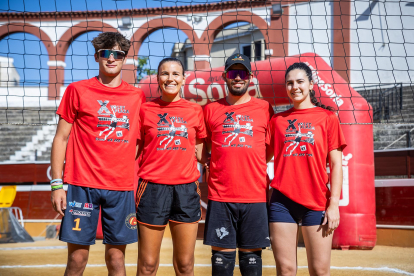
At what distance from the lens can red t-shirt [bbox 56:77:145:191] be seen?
291 centimetres

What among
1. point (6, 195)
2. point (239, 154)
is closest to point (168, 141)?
point (239, 154)

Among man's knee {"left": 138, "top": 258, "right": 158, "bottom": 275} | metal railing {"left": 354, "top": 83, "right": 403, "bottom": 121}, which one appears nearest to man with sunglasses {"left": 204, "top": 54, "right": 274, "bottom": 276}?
man's knee {"left": 138, "top": 258, "right": 158, "bottom": 275}

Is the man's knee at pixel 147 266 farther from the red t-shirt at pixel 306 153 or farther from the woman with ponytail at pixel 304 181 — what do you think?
the red t-shirt at pixel 306 153

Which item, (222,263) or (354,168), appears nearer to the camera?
(222,263)

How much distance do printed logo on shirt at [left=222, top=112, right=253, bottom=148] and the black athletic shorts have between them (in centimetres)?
49

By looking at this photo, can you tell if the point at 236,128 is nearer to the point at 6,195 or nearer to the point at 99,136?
the point at 99,136

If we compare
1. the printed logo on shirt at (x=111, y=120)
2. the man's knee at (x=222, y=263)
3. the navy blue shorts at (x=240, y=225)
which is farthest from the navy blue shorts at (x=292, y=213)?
the printed logo on shirt at (x=111, y=120)

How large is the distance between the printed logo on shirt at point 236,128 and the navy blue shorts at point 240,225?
47cm

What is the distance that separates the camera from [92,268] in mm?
5258

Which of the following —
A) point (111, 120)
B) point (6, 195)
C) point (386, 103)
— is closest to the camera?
point (111, 120)

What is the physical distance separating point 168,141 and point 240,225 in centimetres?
84

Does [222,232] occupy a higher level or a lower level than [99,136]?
lower

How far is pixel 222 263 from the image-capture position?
10.0ft

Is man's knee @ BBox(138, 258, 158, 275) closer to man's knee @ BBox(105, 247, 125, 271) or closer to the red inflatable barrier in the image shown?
man's knee @ BBox(105, 247, 125, 271)
